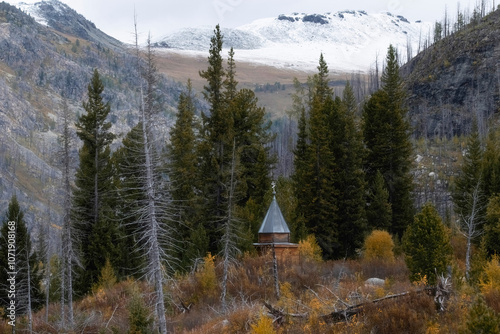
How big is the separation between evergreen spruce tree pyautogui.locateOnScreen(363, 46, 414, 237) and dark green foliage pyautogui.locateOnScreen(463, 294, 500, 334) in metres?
34.5

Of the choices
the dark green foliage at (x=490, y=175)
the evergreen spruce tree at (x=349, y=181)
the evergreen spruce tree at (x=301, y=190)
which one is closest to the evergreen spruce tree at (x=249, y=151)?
the evergreen spruce tree at (x=301, y=190)

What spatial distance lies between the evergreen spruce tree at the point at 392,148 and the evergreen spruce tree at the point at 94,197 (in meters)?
22.7

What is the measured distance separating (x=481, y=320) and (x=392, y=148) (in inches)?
1497

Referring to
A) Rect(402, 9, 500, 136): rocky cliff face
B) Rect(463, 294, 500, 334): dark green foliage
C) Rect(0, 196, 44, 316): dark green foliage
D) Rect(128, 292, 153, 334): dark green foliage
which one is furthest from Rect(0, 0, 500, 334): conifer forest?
Rect(402, 9, 500, 136): rocky cliff face

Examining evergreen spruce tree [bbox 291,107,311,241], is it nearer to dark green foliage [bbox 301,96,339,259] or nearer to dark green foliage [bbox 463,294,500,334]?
dark green foliage [bbox 301,96,339,259]

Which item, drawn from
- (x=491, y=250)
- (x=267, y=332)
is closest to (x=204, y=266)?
(x=267, y=332)

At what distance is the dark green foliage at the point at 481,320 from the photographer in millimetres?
14016

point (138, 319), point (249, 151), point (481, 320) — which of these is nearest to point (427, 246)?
point (138, 319)

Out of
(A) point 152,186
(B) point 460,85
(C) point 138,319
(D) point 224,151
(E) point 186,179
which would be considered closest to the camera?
(C) point 138,319

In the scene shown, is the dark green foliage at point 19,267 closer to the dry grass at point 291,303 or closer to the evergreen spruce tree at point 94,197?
the dry grass at point 291,303

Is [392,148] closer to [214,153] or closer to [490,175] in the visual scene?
[490,175]

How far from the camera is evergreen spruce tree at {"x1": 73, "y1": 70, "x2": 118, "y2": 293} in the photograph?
4344 cm

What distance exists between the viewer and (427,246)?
2873cm

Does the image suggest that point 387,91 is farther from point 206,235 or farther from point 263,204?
point 206,235
